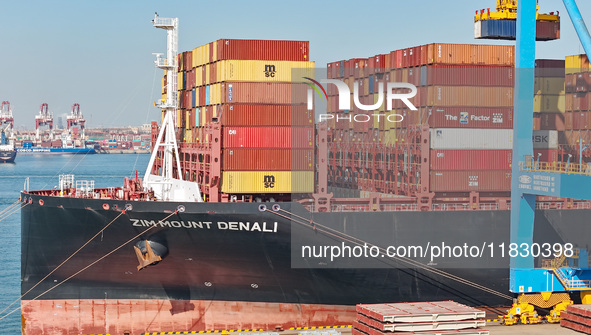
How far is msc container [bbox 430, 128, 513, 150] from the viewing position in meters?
38.4

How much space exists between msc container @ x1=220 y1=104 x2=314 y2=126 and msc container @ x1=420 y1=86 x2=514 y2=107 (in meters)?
5.07

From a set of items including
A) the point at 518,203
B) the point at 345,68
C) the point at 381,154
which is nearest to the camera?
the point at 518,203

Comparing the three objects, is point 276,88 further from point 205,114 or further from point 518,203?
point 518,203

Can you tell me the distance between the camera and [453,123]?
38.5 m

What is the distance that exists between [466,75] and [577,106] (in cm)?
570

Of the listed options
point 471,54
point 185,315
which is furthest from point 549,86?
point 185,315

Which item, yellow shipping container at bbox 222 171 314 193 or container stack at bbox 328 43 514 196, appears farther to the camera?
container stack at bbox 328 43 514 196

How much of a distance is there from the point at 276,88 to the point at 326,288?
8747 millimetres

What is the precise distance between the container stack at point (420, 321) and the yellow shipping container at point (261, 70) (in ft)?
37.0

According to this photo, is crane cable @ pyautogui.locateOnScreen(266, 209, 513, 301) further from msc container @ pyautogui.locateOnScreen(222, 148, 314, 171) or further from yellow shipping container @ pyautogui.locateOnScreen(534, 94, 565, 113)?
yellow shipping container @ pyautogui.locateOnScreen(534, 94, 565, 113)

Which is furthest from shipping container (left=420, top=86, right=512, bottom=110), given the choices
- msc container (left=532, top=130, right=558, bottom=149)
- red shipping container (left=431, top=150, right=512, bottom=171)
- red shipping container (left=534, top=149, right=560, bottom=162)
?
red shipping container (left=534, top=149, right=560, bottom=162)

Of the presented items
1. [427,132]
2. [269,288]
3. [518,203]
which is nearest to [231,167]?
[269,288]

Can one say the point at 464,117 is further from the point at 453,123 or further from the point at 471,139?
the point at 471,139

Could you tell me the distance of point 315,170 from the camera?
37844 mm
